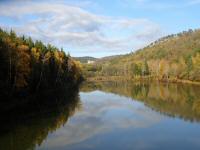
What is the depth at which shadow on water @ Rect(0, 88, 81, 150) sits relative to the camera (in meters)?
28.7

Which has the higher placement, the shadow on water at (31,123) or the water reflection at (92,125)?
the shadow on water at (31,123)

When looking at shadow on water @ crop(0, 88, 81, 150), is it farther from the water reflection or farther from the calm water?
the water reflection

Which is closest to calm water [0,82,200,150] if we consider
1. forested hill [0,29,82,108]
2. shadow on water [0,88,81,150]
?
shadow on water [0,88,81,150]

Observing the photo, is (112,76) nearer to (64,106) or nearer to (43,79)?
(43,79)

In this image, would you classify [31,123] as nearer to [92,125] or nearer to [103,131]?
[92,125]

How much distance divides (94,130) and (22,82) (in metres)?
21.8

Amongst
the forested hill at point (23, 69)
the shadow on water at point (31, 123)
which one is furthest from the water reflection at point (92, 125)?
the forested hill at point (23, 69)

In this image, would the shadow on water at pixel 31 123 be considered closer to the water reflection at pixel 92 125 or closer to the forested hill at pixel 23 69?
the water reflection at pixel 92 125

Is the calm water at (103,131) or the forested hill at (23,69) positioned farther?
the forested hill at (23,69)

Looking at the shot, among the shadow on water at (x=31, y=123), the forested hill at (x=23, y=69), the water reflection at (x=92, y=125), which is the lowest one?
the water reflection at (x=92, y=125)

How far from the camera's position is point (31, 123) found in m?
37.5

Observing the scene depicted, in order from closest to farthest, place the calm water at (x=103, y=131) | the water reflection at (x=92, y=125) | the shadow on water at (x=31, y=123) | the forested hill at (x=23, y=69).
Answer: the calm water at (x=103, y=131), the shadow on water at (x=31, y=123), the water reflection at (x=92, y=125), the forested hill at (x=23, y=69)

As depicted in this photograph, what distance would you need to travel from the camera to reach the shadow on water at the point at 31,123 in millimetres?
28688

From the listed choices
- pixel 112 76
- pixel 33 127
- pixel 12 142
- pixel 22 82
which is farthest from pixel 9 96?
pixel 112 76
